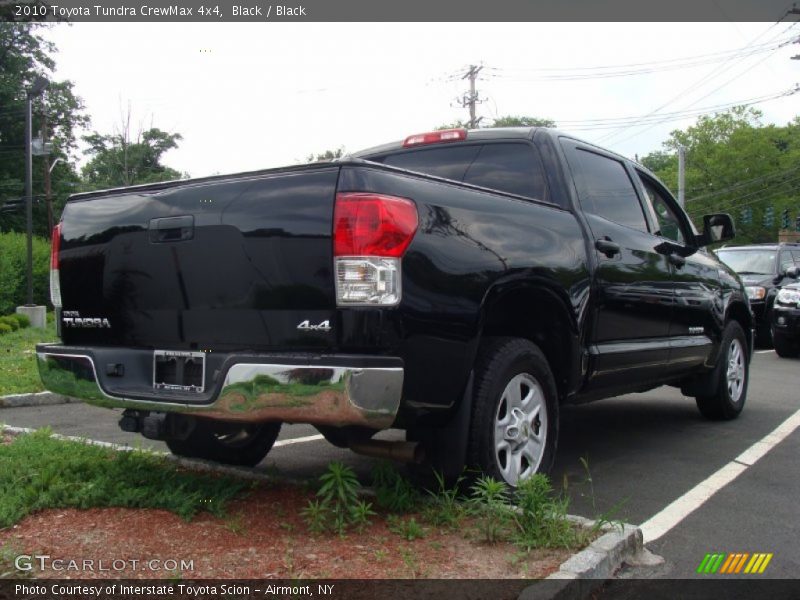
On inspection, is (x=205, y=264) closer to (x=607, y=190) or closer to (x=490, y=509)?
(x=490, y=509)

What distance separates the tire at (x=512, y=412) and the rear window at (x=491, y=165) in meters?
1.19

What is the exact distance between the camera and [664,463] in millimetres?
Result: 5059

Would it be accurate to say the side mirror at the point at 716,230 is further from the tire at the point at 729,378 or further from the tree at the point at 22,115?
the tree at the point at 22,115

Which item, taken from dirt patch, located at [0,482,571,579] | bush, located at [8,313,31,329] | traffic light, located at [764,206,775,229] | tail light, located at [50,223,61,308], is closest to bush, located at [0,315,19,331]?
bush, located at [8,313,31,329]

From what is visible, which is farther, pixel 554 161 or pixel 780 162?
pixel 780 162

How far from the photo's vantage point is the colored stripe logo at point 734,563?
3.21m

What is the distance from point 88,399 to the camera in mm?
3584

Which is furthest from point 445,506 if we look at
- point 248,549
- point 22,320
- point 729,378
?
point 22,320

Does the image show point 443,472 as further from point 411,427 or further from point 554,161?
point 554,161

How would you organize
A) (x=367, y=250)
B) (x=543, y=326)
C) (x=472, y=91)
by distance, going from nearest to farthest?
(x=367, y=250)
(x=543, y=326)
(x=472, y=91)

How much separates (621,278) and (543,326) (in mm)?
844

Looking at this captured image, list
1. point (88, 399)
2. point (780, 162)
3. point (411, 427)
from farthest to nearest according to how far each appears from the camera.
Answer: point (780, 162), point (88, 399), point (411, 427)

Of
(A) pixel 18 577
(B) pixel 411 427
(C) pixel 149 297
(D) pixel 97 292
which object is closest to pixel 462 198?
(B) pixel 411 427

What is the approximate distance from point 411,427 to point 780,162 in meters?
58.3
